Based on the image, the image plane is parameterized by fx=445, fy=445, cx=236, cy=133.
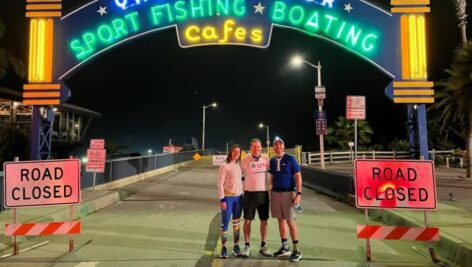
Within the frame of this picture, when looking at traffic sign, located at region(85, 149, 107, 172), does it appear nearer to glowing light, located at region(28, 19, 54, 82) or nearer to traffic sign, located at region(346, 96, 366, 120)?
glowing light, located at region(28, 19, 54, 82)

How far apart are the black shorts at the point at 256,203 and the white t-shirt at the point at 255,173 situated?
0.08 metres

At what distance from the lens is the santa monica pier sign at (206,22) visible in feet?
37.1

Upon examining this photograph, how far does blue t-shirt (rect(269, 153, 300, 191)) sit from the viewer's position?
272 inches

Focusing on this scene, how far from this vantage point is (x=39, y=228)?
7176 millimetres

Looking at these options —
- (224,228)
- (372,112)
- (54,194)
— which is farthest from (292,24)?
(372,112)

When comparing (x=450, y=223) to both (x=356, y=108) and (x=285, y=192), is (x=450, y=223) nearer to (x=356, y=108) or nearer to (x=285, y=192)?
(x=285, y=192)

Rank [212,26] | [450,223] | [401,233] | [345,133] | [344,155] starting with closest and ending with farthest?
[401,233] < [450,223] < [212,26] < [344,155] < [345,133]

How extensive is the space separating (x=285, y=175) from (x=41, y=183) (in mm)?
4103

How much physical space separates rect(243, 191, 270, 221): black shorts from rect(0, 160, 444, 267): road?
2.15ft

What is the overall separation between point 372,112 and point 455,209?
189 feet

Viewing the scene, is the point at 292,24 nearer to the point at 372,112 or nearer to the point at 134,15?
the point at 134,15

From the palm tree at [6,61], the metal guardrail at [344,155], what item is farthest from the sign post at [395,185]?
the metal guardrail at [344,155]

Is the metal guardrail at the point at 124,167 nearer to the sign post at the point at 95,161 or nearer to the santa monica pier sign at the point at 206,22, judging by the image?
the sign post at the point at 95,161

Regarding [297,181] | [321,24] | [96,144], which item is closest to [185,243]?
[297,181]
